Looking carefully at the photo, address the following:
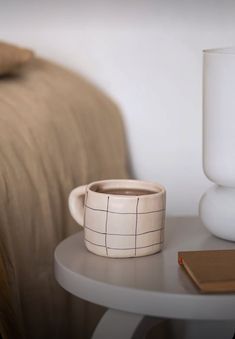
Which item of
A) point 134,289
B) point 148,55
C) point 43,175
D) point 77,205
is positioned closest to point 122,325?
point 134,289

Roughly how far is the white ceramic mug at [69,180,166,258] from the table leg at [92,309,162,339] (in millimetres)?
92

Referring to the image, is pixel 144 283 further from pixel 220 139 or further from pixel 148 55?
pixel 148 55

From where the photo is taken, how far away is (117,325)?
2.32ft

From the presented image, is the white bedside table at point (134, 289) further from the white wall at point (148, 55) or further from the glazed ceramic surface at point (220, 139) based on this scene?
the white wall at point (148, 55)

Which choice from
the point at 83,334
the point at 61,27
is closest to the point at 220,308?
the point at 83,334

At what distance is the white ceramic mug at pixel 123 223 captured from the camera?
2.55ft

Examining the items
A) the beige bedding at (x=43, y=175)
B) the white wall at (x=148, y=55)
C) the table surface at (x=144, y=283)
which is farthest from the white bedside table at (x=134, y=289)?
the white wall at (x=148, y=55)

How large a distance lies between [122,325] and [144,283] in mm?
49

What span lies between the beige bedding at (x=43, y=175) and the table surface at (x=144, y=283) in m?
0.11

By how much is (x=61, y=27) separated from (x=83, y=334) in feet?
1.98

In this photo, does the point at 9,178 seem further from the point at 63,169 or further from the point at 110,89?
the point at 110,89

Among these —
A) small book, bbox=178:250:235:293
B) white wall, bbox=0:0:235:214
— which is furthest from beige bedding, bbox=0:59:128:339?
small book, bbox=178:250:235:293

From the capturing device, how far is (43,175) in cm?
104

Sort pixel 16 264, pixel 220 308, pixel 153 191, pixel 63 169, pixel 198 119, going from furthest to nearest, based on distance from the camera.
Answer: pixel 198 119 < pixel 63 169 < pixel 16 264 < pixel 153 191 < pixel 220 308
